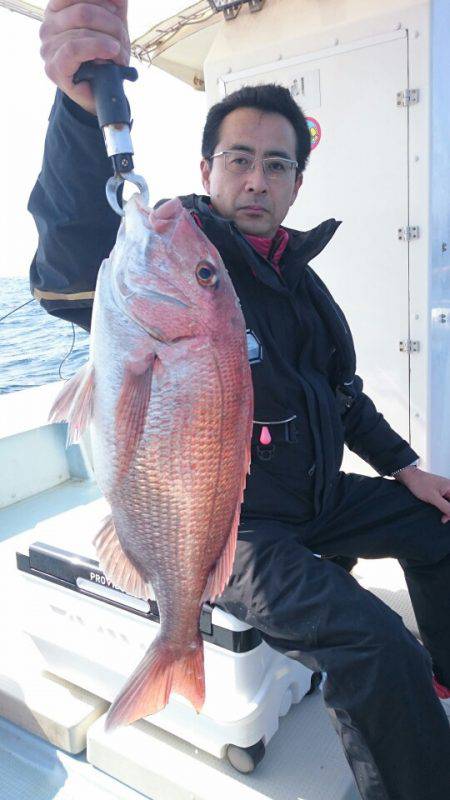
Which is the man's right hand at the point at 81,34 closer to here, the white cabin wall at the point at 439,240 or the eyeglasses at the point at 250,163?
the eyeglasses at the point at 250,163

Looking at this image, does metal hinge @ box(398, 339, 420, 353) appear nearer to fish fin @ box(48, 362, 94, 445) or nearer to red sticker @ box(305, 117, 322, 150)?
red sticker @ box(305, 117, 322, 150)

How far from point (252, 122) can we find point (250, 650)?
5.82 feet

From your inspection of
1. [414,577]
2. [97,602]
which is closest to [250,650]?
[97,602]

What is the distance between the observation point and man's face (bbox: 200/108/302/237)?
2080 millimetres

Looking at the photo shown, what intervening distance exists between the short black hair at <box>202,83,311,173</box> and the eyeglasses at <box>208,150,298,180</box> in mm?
117

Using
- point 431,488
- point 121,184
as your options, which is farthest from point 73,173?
point 431,488

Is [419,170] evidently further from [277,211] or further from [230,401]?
[230,401]

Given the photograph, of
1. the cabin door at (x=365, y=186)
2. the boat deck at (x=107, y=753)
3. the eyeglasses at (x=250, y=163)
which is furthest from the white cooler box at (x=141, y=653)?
the cabin door at (x=365, y=186)

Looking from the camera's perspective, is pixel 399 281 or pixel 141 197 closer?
pixel 141 197

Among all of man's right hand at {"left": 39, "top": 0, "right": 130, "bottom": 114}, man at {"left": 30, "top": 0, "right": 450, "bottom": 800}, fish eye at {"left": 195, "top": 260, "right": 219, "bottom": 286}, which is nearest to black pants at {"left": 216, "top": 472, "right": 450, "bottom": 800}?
man at {"left": 30, "top": 0, "right": 450, "bottom": 800}

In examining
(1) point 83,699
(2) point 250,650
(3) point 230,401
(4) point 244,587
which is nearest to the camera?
(3) point 230,401

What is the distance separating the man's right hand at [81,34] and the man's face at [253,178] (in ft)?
2.97

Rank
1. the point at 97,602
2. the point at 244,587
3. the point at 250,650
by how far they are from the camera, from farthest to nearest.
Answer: the point at 97,602, the point at 250,650, the point at 244,587

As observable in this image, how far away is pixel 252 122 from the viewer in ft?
6.93
